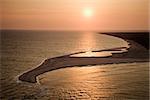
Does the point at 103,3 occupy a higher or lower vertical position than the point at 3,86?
higher

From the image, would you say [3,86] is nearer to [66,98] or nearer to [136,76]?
[66,98]

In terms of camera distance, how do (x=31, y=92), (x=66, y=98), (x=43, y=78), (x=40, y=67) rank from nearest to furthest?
(x=66, y=98) → (x=31, y=92) → (x=43, y=78) → (x=40, y=67)

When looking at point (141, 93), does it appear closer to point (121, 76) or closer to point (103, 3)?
point (121, 76)

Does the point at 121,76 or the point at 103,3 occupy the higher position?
the point at 103,3

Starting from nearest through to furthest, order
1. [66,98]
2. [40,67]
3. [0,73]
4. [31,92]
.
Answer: [66,98] → [31,92] → [0,73] → [40,67]

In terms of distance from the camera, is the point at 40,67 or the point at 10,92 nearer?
the point at 10,92

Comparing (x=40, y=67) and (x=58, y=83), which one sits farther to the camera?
(x=40, y=67)

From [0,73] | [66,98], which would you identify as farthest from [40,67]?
[66,98]

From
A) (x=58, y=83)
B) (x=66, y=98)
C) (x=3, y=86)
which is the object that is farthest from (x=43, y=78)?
(x=66, y=98)

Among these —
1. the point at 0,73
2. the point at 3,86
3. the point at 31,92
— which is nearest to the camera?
the point at 31,92
